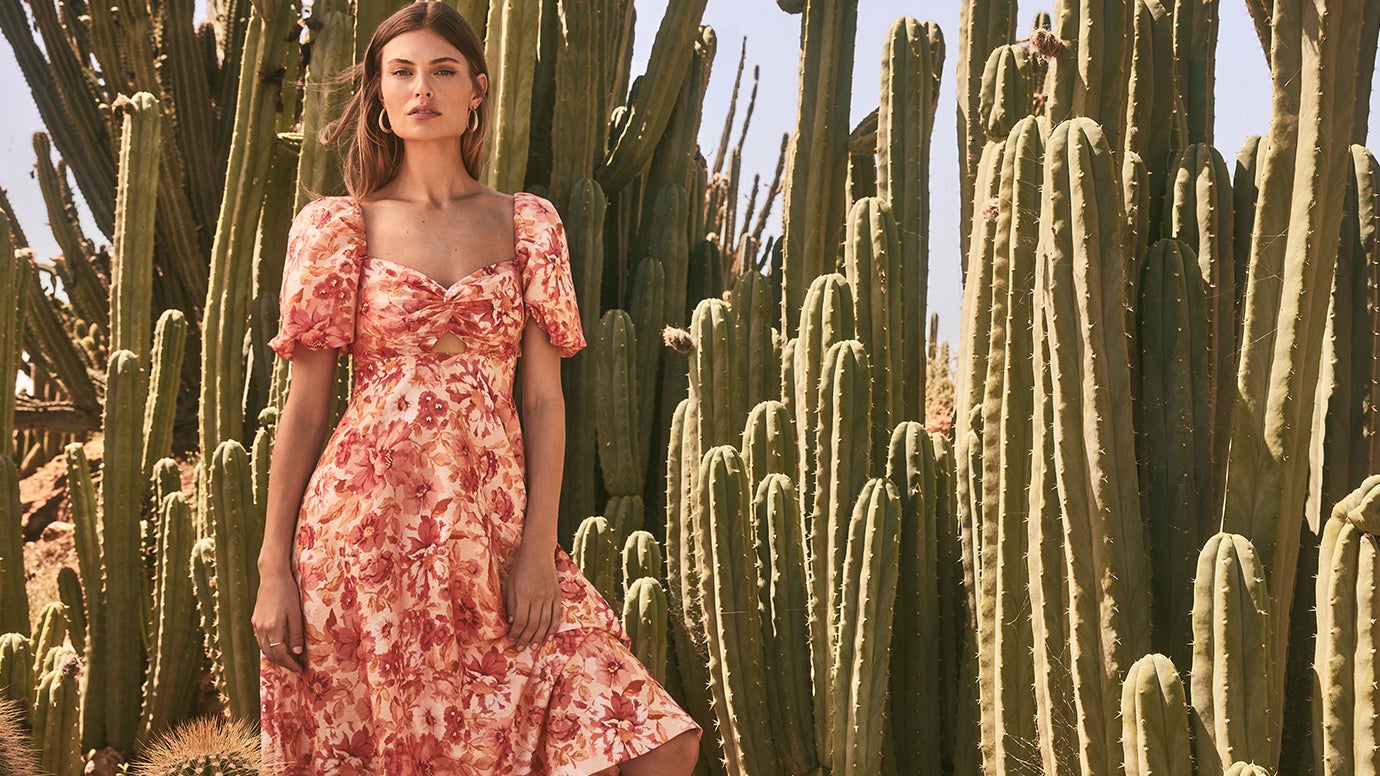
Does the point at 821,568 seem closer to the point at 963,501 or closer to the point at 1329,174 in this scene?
the point at 963,501

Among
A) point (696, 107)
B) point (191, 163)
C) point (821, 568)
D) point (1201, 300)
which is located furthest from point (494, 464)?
point (191, 163)

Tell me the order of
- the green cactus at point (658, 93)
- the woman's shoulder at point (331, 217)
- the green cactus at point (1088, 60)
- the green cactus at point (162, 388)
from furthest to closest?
the green cactus at point (658, 93), the green cactus at point (162, 388), the green cactus at point (1088, 60), the woman's shoulder at point (331, 217)

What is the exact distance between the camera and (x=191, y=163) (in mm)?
6316

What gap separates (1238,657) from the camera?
2.24m

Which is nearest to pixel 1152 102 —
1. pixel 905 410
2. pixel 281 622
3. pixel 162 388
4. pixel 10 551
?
pixel 905 410

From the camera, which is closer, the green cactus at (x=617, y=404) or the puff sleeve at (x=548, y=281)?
the puff sleeve at (x=548, y=281)

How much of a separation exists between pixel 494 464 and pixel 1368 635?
4.77 feet

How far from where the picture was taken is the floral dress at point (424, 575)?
2.31 meters

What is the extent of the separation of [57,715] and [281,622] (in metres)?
2.11

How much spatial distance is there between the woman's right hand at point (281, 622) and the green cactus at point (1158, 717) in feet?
4.59

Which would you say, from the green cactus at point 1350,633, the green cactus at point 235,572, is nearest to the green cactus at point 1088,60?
the green cactus at point 1350,633

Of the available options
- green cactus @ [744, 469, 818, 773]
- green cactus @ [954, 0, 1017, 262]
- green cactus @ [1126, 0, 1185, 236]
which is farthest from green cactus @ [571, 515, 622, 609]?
green cactus @ [1126, 0, 1185, 236]

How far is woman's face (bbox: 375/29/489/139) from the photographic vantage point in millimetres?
2424

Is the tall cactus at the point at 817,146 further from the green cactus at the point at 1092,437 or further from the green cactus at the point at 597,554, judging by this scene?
the green cactus at the point at 1092,437
